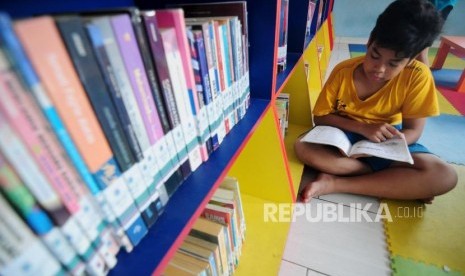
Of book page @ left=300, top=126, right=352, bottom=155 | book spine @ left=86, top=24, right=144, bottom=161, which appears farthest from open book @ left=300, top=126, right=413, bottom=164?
book spine @ left=86, top=24, right=144, bottom=161

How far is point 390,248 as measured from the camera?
2.81 feet

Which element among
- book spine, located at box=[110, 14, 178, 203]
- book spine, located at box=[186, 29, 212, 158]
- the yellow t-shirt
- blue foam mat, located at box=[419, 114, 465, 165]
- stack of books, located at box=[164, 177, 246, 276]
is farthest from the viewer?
blue foam mat, located at box=[419, 114, 465, 165]

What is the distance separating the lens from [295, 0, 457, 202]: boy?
82 centimetres

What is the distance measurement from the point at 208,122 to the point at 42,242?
33cm

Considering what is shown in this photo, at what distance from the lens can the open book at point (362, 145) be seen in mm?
845

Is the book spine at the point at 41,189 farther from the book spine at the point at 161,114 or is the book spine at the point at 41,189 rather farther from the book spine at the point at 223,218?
the book spine at the point at 223,218

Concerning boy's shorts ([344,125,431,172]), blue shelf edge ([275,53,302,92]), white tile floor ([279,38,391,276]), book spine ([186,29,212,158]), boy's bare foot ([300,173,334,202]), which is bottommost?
white tile floor ([279,38,391,276])

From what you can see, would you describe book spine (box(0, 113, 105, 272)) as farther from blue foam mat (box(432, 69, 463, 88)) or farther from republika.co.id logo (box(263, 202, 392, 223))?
blue foam mat (box(432, 69, 463, 88))

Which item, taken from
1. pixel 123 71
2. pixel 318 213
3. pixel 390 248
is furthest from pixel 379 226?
pixel 123 71

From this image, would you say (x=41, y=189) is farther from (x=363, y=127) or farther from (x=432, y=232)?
(x=432, y=232)

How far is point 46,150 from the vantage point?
0.23 metres

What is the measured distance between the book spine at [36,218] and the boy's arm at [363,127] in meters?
1.05

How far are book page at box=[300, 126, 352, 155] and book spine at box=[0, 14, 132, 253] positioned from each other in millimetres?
890

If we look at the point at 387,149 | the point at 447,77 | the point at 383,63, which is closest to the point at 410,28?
the point at 383,63
